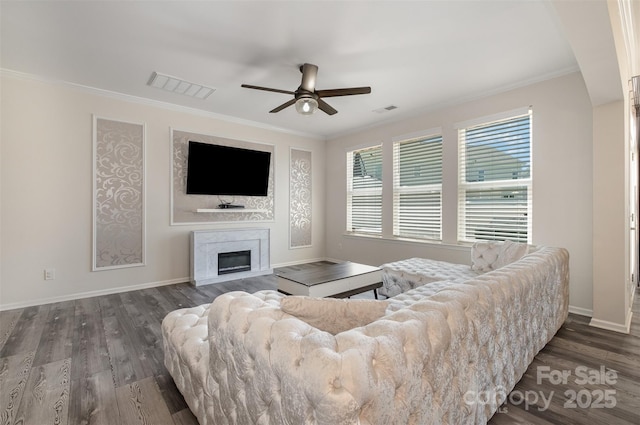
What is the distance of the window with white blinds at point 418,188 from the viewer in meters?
4.51

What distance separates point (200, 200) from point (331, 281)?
9.76ft

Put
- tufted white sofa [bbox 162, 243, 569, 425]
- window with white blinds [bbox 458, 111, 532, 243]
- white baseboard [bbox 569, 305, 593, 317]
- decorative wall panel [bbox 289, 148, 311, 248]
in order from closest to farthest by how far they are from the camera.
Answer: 1. tufted white sofa [bbox 162, 243, 569, 425]
2. white baseboard [bbox 569, 305, 593, 317]
3. window with white blinds [bbox 458, 111, 532, 243]
4. decorative wall panel [bbox 289, 148, 311, 248]

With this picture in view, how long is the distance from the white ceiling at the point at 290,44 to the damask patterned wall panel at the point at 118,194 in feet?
1.99

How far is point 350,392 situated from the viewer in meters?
0.77

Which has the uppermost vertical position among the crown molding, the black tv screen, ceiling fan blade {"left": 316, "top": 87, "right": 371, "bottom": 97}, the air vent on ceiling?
the air vent on ceiling

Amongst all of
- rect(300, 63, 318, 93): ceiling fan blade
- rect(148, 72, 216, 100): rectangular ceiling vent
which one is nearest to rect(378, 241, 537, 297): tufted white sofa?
rect(300, 63, 318, 93): ceiling fan blade

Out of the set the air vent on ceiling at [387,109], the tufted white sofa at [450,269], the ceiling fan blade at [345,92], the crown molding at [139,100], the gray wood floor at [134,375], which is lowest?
the gray wood floor at [134,375]

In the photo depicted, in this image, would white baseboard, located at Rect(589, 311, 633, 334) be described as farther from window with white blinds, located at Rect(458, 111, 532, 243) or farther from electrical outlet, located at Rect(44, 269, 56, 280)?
electrical outlet, located at Rect(44, 269, 56, 280)

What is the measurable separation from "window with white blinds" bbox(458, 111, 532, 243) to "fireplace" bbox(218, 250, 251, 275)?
3.53 m

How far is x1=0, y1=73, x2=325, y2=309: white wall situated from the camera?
3330mm

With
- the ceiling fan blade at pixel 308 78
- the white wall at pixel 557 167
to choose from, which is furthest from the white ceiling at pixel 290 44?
the white wall at pixel 557 167

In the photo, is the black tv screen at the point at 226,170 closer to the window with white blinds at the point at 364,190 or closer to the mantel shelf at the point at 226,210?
the mantel shelf at the point at 226,210

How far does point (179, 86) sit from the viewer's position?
146 inches

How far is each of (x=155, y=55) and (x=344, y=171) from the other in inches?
154
